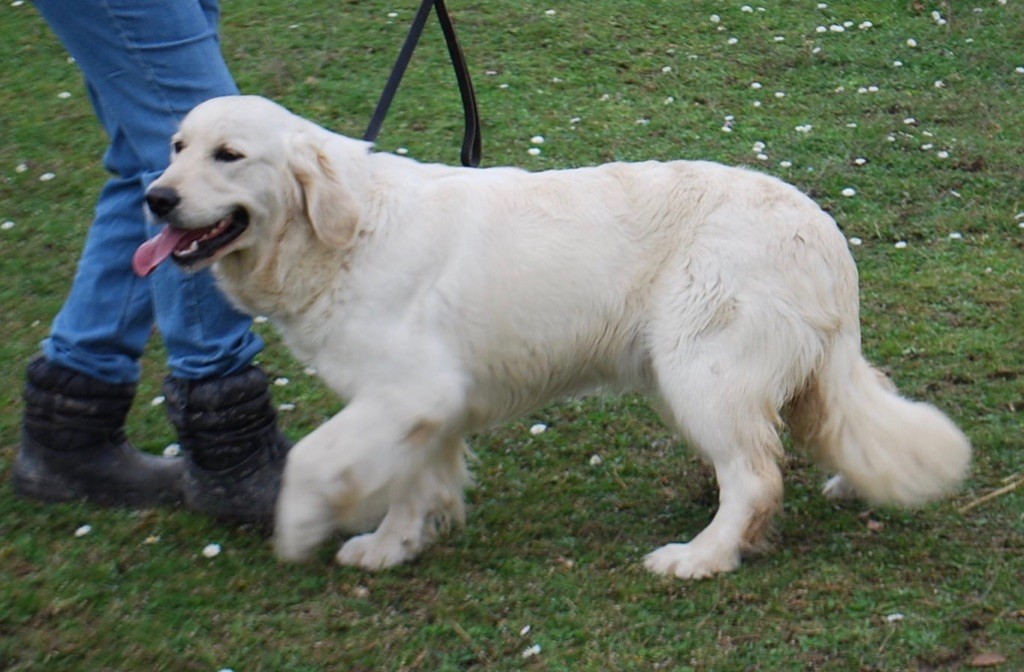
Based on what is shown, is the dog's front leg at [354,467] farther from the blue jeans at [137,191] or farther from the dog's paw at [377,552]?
the blue jeans at [137,191]

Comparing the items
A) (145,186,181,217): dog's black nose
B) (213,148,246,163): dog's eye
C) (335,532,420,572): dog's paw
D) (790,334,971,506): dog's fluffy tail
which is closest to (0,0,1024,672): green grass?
(335,532,420,572): dog's paw

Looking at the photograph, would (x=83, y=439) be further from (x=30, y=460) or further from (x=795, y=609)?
(x=795, y=609)

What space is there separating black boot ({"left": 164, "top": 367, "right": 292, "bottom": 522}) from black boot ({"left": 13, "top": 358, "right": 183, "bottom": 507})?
19 centimetres

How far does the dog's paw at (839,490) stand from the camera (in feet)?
12.5

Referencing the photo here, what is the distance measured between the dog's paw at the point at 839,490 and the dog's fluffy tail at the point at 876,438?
0.21 meters

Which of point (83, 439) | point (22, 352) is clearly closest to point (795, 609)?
point (83, 439)

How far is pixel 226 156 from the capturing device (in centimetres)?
325

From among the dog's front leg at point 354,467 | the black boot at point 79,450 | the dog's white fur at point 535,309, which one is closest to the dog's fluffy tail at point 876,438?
the dog's white fur at point 535,309

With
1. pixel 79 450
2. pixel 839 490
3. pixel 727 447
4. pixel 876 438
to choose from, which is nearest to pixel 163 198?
pixel 79 450

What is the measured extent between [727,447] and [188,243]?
1.54 metres

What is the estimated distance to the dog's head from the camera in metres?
3.21

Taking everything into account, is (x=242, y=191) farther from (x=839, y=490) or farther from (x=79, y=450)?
(x=839, y=490)

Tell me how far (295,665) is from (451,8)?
20.5 feet

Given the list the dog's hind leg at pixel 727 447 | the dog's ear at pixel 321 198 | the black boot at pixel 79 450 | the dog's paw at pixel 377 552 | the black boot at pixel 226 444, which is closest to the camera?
the dog's ear at pixel 321 198
